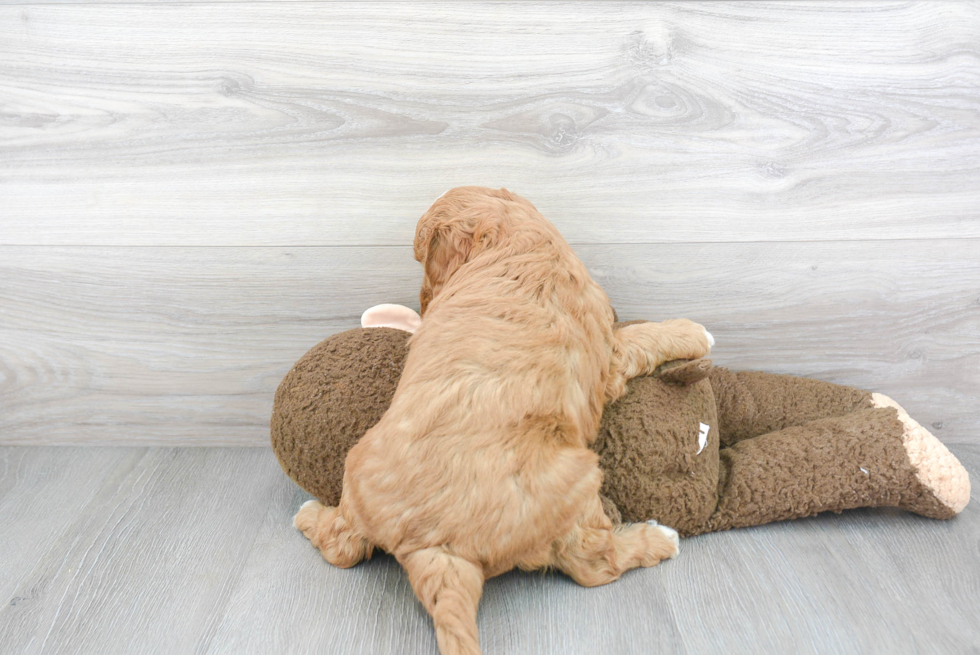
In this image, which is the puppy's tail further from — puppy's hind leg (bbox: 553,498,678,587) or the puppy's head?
the puppy's head

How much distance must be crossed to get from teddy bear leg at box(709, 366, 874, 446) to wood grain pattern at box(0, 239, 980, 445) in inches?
4.3

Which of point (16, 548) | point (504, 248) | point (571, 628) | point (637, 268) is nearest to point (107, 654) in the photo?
point (16, 548)

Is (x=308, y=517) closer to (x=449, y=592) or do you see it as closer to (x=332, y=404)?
(x=332, y=404)

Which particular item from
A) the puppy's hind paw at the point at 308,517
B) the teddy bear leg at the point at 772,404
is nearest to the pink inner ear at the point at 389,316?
the puppy's hind paw at the point at 308,517

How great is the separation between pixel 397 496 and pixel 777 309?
0.90 meters

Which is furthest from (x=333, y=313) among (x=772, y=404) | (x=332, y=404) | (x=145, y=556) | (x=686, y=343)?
(x=772, y=404)

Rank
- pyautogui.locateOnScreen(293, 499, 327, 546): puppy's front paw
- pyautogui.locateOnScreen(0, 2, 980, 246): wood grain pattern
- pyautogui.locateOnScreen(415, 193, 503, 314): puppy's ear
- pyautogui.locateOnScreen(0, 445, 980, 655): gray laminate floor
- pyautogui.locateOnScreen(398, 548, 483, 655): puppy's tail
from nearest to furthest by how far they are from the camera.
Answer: pyautogui.locateOnScreen(398, 548, 483, 655): puppy's tail, pyautogui.locateOnScreen(0, 445, 980, 655): gray laminate floor, pyautogui.locateOnScreen(415, 193, 503, 314): puppy's ear, pyautogui.locateOnScreen(293, 499, 327, 546): puppy's front paw, pyautogui.locateOnScreen(0, 2, 980, 246): wood grain pattern

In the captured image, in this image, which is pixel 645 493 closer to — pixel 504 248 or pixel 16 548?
pixel 504 248

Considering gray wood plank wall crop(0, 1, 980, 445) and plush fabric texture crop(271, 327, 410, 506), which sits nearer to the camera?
plush fabric texture crop(271, 327, 410, 506)

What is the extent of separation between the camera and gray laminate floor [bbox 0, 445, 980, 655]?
934 millimetres

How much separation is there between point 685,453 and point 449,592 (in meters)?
0.47

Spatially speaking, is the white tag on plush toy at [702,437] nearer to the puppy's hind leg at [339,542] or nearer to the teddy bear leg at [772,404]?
the teddy bear leg at [772,404]

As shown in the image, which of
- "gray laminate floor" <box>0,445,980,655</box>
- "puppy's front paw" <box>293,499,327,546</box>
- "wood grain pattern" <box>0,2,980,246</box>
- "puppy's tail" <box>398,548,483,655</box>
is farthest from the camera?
"wood grain pattern" <box>0,2,980,246</box>

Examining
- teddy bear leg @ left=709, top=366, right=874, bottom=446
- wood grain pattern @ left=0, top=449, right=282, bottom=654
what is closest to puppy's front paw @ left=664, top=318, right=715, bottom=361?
teddy bear leg @ left=709, top=366, right=874, bottom=446
